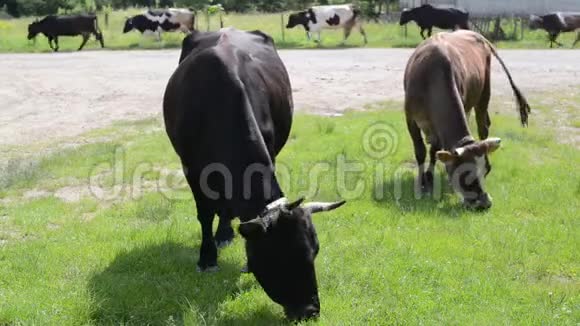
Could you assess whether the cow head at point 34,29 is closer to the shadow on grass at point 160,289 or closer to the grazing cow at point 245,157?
the grazing cow at point 245,157

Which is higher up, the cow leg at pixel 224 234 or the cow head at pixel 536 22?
the cow head at pixel 536 22

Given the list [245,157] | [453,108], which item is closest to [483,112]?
[453,108]

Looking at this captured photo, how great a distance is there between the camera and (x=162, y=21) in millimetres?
32969

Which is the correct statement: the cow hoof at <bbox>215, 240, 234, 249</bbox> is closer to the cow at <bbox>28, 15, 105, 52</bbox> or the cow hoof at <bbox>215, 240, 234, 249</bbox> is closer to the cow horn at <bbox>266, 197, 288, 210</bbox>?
the cow horn at <bbox>266, 197, 288, 210</bbox>

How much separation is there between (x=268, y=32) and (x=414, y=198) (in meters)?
27.1

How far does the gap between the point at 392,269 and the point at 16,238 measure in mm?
3650

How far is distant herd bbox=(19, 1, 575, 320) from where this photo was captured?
4.28m

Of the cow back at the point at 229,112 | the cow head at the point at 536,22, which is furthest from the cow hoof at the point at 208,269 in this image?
the cow head at the point at 536,22

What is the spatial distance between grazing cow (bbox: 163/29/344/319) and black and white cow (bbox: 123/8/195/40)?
27.7 m

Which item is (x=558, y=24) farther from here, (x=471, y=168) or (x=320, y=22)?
(x=471, y=168)

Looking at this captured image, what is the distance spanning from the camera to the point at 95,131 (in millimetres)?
11297

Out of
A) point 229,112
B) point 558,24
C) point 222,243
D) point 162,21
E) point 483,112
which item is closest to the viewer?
point 229,112

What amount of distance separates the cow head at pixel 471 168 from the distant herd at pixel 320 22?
77.0 ft

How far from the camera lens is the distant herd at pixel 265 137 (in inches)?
169
